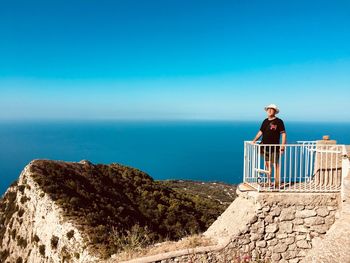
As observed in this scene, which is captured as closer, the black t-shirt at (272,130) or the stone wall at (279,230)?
the stone wall at (279,230)

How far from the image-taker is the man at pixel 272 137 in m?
9.57

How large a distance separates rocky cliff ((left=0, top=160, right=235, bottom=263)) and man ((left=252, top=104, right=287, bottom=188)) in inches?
229

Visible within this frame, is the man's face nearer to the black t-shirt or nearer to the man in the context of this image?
the man

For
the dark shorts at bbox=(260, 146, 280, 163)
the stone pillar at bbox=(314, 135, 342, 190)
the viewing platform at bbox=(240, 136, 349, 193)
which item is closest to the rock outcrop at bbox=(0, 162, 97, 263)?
the viewing platform at bbox=(240, 136, 349, 193)

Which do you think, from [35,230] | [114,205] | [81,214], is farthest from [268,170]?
[114,205]

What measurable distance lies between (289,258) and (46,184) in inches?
696

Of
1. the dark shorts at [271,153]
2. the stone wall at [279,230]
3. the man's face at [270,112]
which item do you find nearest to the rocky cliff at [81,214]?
the stone wall at [279,230]

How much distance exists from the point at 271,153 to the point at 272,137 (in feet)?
1.66

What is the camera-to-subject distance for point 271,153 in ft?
32.3

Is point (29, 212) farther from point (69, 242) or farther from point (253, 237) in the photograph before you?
point (253, 237)

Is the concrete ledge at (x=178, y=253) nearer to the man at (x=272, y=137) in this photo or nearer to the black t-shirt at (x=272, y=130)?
the man at (x=272, y=137)

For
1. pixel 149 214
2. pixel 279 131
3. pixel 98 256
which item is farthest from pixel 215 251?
pixel 149 214

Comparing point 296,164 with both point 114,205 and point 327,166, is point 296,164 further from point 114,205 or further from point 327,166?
point 114,205

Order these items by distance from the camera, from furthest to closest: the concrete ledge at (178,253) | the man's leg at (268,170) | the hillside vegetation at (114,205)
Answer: the hillside vegetation at (114,205)
the man's leg at (268,170)
the concrete ledge at (178,253)
